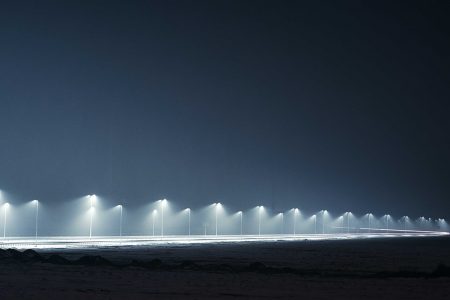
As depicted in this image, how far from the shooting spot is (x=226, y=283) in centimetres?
2928

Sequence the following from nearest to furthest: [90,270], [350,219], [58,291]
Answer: [58,291]
[90,270]
[350,219]

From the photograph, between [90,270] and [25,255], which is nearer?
[90,270]

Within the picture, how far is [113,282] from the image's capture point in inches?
1124

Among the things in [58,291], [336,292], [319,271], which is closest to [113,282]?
[58,291]

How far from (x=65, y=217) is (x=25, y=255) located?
2512 inches

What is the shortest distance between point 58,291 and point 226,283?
6.93 metres

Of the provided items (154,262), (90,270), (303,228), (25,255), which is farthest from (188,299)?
(303,228)

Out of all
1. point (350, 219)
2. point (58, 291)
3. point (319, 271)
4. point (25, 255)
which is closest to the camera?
point (58, 291)

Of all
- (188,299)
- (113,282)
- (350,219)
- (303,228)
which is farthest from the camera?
(350,219)

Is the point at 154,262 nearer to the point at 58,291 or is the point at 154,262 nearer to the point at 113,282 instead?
the point at 113,282

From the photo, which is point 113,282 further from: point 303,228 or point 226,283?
point 303,228

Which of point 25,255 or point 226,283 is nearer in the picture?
point 226,283

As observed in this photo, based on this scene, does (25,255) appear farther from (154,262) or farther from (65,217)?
(65,217)

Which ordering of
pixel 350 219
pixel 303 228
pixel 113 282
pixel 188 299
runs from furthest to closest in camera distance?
pixel 350 219
pixel 303 228
pixel 113 282
pixel 188 299
